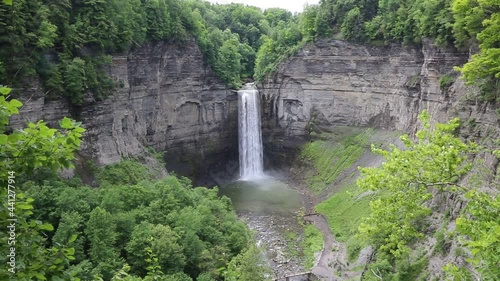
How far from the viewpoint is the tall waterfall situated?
2416 inches

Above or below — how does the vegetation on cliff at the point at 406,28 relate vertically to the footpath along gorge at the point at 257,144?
above

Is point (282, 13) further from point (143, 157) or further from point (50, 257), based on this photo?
point (50, 257)

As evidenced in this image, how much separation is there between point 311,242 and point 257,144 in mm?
24813

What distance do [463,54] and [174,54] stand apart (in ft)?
104

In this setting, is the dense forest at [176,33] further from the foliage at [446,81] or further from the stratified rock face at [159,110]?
the foliage at [446,81]

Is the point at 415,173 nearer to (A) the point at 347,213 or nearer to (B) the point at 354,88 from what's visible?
(A) the point at 347,213

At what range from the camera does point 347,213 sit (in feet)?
142

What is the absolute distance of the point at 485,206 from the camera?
11.0 meters

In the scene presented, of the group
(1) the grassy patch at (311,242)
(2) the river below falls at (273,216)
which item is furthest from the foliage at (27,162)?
(1) the grassy patch at (311,242)

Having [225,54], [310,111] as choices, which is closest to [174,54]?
[225,54]

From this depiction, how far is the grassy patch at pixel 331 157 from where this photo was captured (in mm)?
53969

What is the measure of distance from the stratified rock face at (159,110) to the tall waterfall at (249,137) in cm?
121

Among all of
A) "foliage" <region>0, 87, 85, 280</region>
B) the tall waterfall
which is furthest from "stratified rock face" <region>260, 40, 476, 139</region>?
"foliage" <region>0, 87, 85, 280</region>

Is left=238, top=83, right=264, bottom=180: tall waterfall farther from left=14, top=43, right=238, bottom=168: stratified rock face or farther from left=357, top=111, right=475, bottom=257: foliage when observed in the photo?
left=357, top=111, right=475, bottom=257: foliage
